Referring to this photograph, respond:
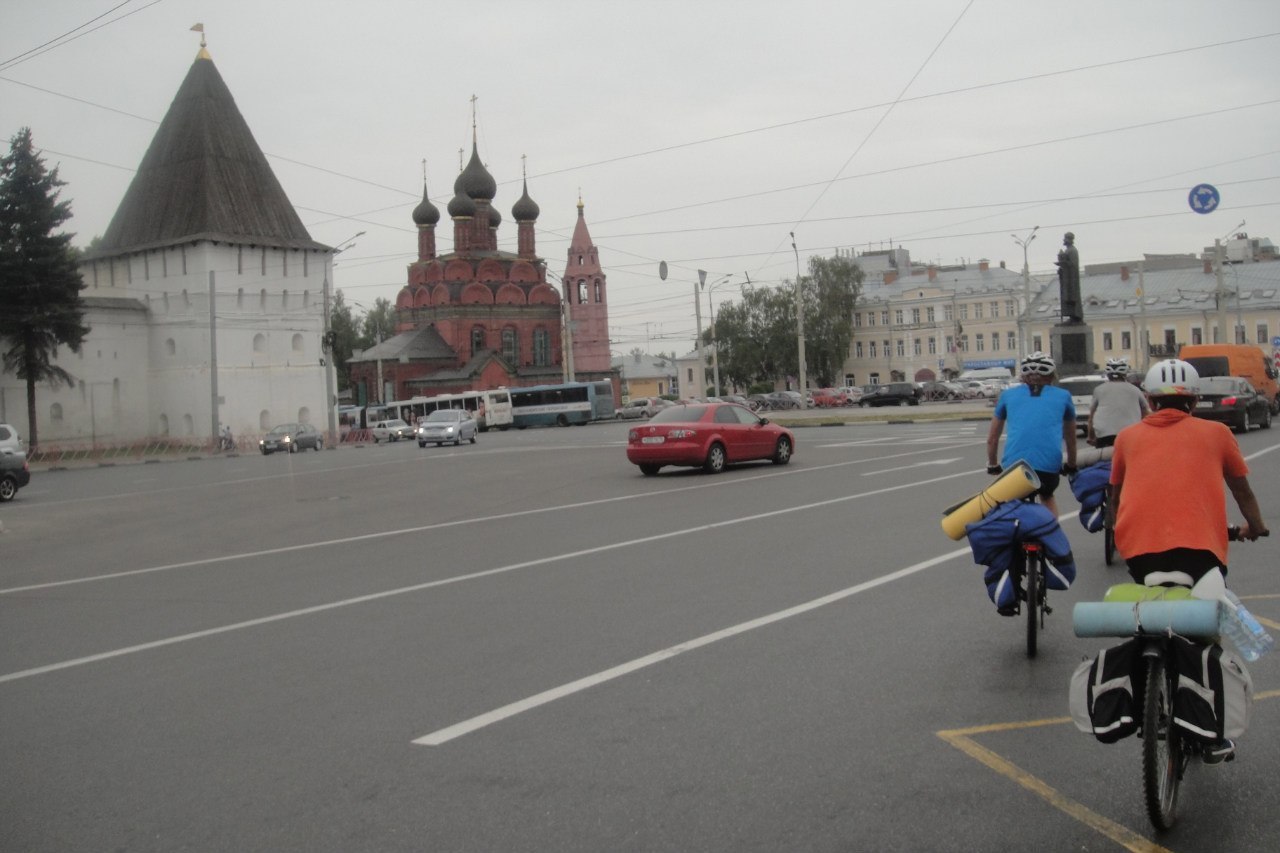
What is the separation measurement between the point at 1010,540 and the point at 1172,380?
2006 mm

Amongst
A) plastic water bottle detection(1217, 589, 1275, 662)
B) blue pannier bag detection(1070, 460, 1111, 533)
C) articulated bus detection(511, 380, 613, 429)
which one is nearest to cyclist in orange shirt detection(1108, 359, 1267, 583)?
plastic water bottle detection(1217, 589, 1275, 662)

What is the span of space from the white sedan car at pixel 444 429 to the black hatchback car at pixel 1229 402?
1194 inches

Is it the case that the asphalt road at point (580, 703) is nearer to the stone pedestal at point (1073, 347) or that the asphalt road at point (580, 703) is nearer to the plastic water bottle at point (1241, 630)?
the plastic water bottle at point (1241, 630)

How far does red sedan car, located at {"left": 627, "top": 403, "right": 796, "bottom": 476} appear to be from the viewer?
76.9 feet

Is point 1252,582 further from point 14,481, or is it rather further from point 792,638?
point 14,481

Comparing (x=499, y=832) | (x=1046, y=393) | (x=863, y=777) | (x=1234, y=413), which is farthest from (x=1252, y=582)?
(x=1234, y=413)

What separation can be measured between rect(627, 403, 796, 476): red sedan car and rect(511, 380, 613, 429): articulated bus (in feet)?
188

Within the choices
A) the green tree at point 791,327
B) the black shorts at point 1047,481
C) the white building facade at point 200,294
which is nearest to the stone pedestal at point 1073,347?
the black shorts at point 1047,481

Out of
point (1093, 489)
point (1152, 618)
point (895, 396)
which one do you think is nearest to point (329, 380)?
point (895, 396)

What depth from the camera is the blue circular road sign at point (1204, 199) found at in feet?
105

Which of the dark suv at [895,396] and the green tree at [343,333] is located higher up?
the green tree at [343,333]

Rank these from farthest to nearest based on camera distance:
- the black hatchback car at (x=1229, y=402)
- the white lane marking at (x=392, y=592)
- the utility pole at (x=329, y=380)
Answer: the utility pole at (x=329, y=380) < the black hatchback car at (x=1229, y=402) < the white lane marking at (x=392, y=592)

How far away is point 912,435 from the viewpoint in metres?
36.1

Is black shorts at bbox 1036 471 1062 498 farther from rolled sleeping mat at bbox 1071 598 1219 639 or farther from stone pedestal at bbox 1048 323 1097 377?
stone pedestal at bbox 1048 323 1097 377
